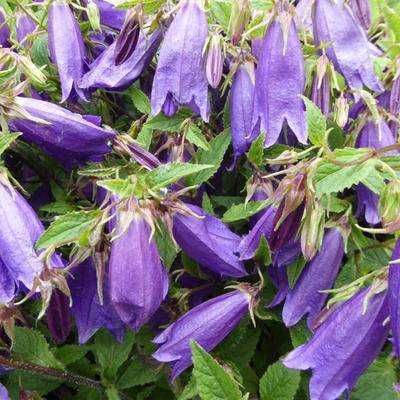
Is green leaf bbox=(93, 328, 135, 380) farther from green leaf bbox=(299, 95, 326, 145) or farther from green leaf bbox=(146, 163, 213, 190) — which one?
green leaf bbox=(299, 95, 326, 145)

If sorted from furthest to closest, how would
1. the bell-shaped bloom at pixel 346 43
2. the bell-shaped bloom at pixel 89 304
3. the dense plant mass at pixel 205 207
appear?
the bell-shaped bloom at pixel 346 43, the bell-shaped bloom at pixel 89 304, the dense plant mass at pixel 205 207

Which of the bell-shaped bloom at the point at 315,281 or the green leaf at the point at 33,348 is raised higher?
the bell-shaped bloom at the point at 315,281

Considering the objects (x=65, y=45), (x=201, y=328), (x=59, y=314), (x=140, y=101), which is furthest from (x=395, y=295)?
(x=65, y=45)

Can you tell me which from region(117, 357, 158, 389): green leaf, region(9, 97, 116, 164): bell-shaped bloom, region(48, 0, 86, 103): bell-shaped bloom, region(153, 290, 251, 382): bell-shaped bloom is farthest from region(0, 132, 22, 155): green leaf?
region(117, 357, 158, 389): green leaf

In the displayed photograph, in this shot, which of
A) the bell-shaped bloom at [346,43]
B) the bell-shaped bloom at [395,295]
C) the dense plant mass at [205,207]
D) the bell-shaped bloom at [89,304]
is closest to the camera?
the bell-shaped bloom at [395,295]

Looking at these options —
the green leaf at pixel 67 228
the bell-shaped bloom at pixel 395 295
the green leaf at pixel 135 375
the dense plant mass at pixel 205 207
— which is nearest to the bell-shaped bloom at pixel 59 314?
the dense plant mass at pixel 205 207

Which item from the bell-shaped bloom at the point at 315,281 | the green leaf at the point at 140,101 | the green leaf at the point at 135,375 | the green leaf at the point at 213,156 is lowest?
the green leaf at the point at 135,375

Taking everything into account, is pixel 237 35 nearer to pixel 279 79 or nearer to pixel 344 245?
pixel 279 79

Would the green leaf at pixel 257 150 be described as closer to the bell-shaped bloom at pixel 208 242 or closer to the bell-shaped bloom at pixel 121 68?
the bell-shaped bloom at pixel 208 242
